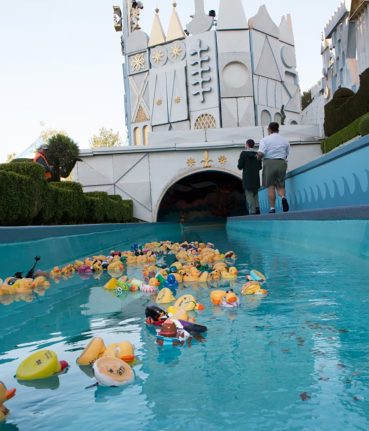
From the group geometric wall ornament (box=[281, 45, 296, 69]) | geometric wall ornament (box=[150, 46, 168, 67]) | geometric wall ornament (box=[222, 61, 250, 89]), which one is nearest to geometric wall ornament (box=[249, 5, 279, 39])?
geometric wall ornament (box=[281, 45, 296, 69])

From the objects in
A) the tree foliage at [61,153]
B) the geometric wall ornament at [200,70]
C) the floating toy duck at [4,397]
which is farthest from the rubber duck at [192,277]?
the geometric wall ornament at [200,70]

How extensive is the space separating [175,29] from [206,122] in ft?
18.9

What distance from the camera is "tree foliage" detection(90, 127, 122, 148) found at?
4909 cm

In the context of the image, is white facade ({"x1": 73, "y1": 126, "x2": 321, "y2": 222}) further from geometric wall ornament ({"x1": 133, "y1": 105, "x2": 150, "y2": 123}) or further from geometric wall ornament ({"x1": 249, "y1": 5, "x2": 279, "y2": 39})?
geometric wall ornament ({"x1": 249, "y1": 5, "x2": 279, "y2": 39})

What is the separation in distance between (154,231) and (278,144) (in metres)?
9.57

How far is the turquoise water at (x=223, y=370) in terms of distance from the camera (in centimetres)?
94

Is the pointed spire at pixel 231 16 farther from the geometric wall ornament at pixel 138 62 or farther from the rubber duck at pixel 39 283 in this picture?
the rubber duck at pixel 39 283

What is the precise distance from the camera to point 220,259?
4.58 metres

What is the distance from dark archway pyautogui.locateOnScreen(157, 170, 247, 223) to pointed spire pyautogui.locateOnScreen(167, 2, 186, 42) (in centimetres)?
750

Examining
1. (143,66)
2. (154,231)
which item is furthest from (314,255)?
(143,66)

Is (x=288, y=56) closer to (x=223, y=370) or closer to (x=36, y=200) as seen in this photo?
(x=36, y=200)

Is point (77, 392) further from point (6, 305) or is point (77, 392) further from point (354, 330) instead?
point (6, 305)

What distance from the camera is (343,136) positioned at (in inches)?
559

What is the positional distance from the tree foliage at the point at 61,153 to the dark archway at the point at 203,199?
1065cm
